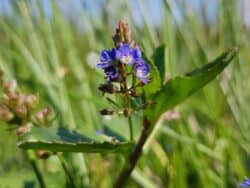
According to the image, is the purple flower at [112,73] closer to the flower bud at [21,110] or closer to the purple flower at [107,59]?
the purple flower at [107,59]

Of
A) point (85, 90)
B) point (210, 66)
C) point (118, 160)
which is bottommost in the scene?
point (118, 160)

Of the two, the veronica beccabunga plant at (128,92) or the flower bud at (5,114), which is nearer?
the veronica beccabunga plant at (128,92)

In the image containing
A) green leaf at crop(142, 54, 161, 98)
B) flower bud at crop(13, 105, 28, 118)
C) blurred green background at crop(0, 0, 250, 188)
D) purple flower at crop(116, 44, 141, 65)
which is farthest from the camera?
blurred green background at crop(0, 0, 250, 188)

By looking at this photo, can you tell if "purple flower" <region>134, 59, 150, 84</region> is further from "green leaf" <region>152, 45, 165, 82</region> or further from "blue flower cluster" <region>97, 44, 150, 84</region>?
"green leaf" <region>152, 45, 165, 82</region>

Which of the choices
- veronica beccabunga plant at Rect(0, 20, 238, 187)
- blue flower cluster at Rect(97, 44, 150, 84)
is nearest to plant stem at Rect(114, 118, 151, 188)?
veronica beccabunga plant at Rect(0, 20, 238, 187)

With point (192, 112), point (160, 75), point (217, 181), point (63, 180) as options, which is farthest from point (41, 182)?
point (192, 112)

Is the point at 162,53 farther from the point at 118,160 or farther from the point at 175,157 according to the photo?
the point at 118,160

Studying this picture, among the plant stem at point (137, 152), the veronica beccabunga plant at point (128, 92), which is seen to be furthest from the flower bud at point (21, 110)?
the plant stem at point (137, 152)
